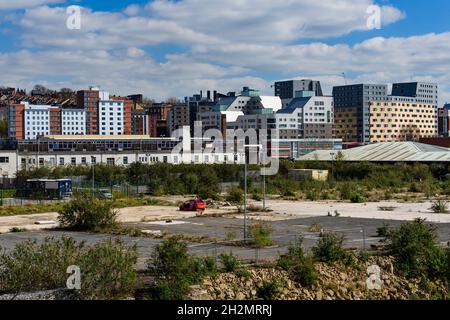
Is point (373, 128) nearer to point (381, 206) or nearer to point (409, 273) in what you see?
point (381, 206)

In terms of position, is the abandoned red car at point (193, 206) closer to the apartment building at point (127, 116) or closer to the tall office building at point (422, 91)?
the apartment building at point (127, 116)

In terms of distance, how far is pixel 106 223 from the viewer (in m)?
33.4

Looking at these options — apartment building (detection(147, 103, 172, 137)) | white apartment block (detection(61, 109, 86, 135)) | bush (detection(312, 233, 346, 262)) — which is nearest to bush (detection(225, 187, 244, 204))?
bush (detection(312, 233, 346, 262))

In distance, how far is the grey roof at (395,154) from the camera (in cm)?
7612

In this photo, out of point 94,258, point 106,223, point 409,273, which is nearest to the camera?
point 94,258

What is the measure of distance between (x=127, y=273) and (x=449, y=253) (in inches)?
434

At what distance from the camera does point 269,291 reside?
58.9 feet

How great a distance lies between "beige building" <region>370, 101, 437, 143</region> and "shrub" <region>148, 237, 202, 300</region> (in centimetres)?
14147

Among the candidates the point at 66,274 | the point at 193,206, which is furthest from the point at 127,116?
the point at 66,274

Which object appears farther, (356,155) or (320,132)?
(320,132)

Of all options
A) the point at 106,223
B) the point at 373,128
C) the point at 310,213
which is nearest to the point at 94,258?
the point at 106,223

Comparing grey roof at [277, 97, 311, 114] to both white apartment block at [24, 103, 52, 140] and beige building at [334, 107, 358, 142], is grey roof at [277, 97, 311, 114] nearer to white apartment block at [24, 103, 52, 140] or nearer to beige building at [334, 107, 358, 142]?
beige building at [334, 107, 358, 142]

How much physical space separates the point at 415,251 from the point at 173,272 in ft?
28.9

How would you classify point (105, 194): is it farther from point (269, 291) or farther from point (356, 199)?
point (269, 291)
